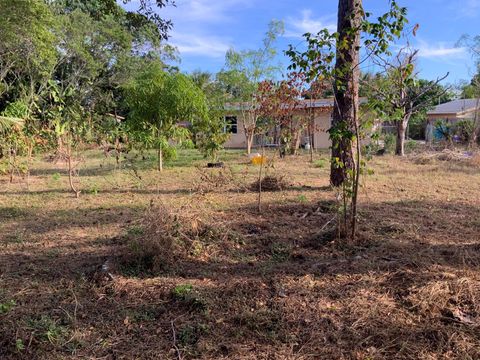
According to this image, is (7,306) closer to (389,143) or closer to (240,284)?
(240,284)

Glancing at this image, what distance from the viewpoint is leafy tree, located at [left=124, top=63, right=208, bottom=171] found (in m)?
10.6

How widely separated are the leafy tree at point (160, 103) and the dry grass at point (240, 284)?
5.30 metres

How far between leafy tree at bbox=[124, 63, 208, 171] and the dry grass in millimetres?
5303

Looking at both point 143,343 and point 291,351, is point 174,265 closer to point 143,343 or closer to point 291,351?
point 143,343

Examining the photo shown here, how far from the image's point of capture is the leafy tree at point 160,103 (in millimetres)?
10562

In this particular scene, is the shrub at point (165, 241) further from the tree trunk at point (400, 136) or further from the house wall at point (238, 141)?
the house wall at point (238, 141)

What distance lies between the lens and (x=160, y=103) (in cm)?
1066

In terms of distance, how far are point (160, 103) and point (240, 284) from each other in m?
8.33

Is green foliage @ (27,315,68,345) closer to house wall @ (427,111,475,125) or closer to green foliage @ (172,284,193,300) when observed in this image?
green foliage @ (172,284,193,300)

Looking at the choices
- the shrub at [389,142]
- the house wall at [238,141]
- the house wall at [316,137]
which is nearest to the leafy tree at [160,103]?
the house wall at [316,137]

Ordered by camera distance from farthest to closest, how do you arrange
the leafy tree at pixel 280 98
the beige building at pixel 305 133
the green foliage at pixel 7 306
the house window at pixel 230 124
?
the beige building at pixel 305 133 < the house window at pixel 230 124 < the leafy tree at pixel 280 98 < the green foliage at pixel 7 306

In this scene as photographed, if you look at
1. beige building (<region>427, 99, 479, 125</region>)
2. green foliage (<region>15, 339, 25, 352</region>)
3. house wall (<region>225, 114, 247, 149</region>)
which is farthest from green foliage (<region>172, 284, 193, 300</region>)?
beige building (<region>427, 99, 479, 125</region>)

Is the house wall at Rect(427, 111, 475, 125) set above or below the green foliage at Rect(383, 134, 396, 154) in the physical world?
above

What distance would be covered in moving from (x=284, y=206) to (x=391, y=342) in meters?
3.64
